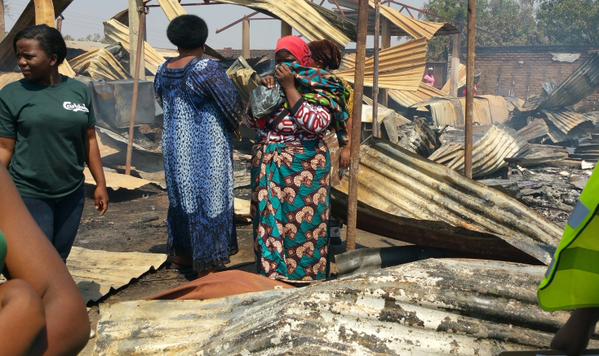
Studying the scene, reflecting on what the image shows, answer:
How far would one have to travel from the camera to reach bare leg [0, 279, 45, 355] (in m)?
1.16

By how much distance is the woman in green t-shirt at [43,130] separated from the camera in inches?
139

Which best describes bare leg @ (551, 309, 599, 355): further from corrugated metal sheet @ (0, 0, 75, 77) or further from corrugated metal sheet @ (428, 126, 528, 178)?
corrugated metal sheet @ (0, 0, 75, 77)

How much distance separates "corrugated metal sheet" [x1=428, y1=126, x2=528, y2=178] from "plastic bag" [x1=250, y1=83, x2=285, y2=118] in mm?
4958

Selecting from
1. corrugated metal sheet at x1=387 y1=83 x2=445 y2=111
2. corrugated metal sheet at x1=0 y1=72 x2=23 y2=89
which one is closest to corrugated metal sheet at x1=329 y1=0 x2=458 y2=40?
corrugated metal sheet at x1=387 y1=83 x2=445 y2=111

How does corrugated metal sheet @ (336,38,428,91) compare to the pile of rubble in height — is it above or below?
above

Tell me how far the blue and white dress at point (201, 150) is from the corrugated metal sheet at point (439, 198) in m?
0.85

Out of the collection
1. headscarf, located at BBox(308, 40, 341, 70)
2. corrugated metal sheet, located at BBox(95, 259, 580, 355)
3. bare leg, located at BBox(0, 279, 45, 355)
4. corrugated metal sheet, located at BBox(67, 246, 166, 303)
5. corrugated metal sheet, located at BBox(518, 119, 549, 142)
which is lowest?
corrugated metal sheet, located at BBox(518, 119, 549, 142)

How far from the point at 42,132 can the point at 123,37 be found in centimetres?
995

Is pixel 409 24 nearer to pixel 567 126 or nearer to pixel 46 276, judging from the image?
pixel 567 126

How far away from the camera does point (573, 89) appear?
2094cm

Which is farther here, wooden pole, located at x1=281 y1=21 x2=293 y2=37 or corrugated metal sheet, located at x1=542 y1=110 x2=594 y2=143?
corrugated metal sheet, located at x1=542 y1=110 x2=594 y2=143

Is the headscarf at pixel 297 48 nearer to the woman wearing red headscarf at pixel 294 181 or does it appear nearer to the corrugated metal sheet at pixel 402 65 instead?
the woman wearing red headscarf at pixel 294 181

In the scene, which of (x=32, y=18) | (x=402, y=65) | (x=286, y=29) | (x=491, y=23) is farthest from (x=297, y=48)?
(x=491, y=23)

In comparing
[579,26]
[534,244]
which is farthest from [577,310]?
[579,26]
